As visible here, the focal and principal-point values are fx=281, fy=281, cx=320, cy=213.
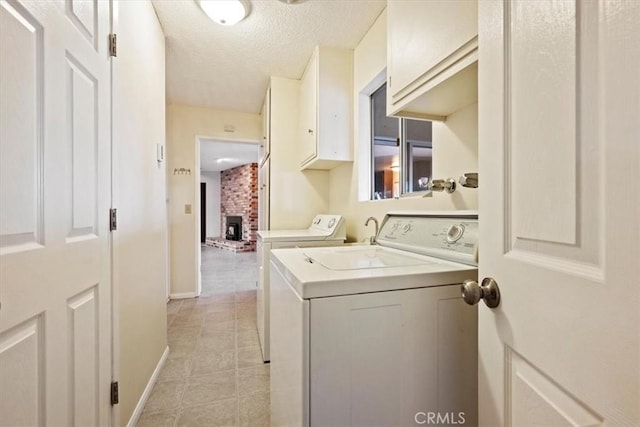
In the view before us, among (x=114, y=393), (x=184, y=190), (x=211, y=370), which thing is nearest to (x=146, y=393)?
(x=211, y=370)

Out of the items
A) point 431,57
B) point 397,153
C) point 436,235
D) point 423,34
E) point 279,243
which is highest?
point 423,34

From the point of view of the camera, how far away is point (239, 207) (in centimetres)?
785

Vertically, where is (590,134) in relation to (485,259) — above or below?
above

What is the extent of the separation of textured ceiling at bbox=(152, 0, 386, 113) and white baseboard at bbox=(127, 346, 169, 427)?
2406 millimetres

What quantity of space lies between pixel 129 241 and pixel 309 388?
120 centimetres

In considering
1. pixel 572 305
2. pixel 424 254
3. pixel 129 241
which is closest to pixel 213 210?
pixel 129 241

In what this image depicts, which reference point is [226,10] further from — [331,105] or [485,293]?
[485,293]

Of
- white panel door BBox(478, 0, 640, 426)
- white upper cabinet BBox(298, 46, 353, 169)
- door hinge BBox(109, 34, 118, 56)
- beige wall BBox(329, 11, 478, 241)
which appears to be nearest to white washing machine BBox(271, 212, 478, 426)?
white panel door BBox(478, 0, 640, 426)

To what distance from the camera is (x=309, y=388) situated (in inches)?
29.9

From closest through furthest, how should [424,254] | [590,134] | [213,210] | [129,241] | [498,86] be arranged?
[590,134]
[498,86]
[424,254]
[129,241]
[213,210]

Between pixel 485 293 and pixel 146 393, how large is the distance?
1.92 metres

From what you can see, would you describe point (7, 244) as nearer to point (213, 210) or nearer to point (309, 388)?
point (309, 388)

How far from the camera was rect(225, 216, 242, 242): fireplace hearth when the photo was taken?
7.81m

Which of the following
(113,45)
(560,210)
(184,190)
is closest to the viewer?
(560,210)
